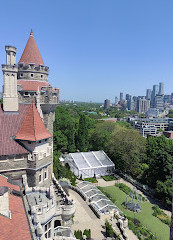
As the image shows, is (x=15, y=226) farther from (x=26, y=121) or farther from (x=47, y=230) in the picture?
(x=26, y=121)

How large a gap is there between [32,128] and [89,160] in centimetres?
2355

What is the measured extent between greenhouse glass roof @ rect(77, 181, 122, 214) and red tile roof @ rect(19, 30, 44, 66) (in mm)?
20202

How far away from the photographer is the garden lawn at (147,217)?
69.9 feet

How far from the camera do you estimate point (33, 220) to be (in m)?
Answer: 10.4

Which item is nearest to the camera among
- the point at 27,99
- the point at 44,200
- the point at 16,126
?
the point at 44,200

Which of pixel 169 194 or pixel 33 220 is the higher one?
pixel 33 220

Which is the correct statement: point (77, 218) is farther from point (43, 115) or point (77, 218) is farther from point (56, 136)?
point (56, 136)

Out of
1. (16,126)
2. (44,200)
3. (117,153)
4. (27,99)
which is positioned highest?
(27,99)

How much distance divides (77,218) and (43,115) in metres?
13.2

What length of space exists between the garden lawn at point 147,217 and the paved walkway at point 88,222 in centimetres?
588

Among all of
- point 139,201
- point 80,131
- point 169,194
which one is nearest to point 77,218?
point 139,201

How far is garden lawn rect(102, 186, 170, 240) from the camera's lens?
69.9ft

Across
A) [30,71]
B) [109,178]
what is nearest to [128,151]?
[109,178]

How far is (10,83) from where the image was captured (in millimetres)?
17766
